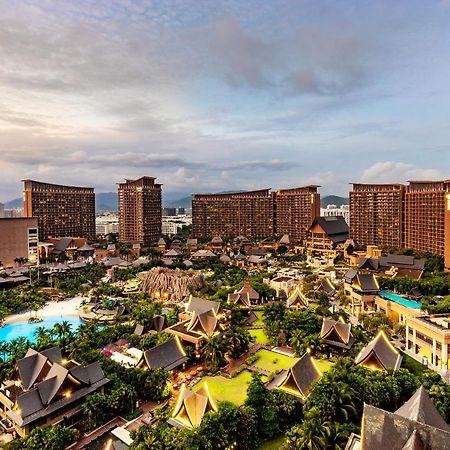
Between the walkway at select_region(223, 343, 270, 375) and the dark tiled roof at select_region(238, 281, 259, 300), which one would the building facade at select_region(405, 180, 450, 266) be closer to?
the dark tiled roof at select_region(238, 281, 259, 300)

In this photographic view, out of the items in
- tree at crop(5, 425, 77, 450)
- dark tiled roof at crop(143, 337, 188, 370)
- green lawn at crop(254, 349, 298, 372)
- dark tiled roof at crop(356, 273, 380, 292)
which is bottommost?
green lawn at crop(254, 349, 298, 372)

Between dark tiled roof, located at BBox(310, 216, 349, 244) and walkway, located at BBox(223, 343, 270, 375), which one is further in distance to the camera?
dark tiled roof, located at BBox(310, 216, 349, 244)

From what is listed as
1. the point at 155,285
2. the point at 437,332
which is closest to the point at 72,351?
the point at 155,285

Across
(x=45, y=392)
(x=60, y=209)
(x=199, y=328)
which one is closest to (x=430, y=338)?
(x=199, y=328)

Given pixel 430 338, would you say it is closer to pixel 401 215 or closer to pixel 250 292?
pixel 250 292

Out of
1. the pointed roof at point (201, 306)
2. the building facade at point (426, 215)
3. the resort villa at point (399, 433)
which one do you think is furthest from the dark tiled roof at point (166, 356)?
the building facade at point (426, 215)

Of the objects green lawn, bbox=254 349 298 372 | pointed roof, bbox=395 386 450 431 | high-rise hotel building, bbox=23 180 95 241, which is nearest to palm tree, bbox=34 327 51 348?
green lawn, bbox=254 349 298 372
